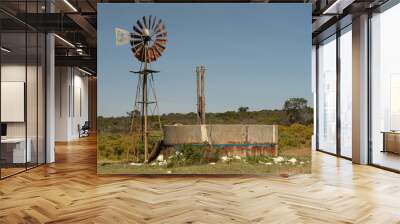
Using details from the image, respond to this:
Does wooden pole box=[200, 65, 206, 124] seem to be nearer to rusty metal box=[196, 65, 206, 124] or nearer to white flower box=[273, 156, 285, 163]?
rusty metal box=[196, 65, 206, 124]

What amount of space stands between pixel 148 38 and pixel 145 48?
0.57 feet

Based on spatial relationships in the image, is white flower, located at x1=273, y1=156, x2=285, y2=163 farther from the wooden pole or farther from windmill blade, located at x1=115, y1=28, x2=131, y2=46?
windmill blade, located at x1=115, y1=28, x2=131, y2=46

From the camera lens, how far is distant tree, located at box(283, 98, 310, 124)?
6.56m

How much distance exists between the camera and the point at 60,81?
49.8ft

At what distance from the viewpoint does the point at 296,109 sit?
6566mm

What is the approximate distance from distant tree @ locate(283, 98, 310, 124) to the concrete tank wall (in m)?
0.53

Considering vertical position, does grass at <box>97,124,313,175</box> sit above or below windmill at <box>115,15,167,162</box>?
below

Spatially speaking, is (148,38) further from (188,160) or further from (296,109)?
(296,109)

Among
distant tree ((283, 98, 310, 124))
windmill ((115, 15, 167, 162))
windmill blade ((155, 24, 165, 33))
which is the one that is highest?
windmill blade ((155, 24, 165, 33))

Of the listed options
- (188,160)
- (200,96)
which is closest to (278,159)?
(188,160)

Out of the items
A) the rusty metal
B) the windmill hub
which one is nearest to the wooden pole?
the rusty metal

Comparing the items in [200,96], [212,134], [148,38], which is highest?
[148,38]

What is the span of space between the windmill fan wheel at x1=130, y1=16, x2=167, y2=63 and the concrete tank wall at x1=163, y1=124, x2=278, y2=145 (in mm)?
1220

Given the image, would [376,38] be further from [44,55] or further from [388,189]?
[44,55]
